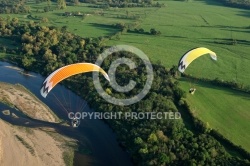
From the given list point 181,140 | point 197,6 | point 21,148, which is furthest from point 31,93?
point 197,6

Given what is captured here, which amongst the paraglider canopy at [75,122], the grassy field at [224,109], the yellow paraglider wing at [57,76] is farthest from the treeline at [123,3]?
the yellow paraglider wing at [57,76]

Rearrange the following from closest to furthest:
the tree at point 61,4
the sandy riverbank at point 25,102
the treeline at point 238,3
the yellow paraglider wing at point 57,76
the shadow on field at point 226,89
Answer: the yellow paraglider wing at point 57,76 → the sandy riverbank at point 25,102 → the shadow on field at point 226,89 → the tree at point 61,4 → the treeline at point 238,3

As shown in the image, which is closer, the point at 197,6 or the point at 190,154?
the point at 190,154

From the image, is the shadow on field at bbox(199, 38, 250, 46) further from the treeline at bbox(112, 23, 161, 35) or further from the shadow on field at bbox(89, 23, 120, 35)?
the shadow on field at bbox(89, 23, 120, 35)

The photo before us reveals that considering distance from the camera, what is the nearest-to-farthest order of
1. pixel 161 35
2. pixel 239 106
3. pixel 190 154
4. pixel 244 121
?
1. pixel 190 154
2. pixel 244 121
3. pixel 239 106
4. pixel 161 35

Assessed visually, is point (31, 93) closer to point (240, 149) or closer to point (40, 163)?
point (40, 163)

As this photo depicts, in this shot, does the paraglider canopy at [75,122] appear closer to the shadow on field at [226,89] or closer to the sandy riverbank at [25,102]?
the sandy riverbank at [25,102]

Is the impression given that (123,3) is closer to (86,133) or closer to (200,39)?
(200,39)
